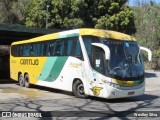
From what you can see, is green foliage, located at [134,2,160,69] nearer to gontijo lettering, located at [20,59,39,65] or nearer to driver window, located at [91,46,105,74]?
gontijo lettering, located at [20,59,39,65]

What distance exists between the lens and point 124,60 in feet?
50.0

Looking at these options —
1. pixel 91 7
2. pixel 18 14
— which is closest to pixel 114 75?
pixel 91 7

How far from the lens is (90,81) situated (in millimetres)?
15555

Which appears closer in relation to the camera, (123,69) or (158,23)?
(123,69)

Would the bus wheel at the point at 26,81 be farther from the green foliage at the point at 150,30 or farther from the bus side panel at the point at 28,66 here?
the green foliage at the point at 150,30

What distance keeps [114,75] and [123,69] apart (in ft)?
1.76

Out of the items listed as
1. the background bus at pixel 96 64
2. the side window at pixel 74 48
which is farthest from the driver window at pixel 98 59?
the side window at pixel 74 48

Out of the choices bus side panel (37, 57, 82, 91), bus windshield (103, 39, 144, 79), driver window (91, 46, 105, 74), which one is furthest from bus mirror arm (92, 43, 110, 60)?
bus side panel (37, 57, 82, 91)

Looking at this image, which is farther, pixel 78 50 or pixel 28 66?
pixel 28 66

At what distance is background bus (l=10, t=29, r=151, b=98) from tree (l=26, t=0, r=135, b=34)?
13.3 metres

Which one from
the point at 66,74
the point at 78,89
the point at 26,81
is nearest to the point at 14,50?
the point at 26,81

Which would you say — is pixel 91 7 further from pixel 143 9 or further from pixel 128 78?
pixel 143 9

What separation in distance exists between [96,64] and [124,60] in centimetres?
113

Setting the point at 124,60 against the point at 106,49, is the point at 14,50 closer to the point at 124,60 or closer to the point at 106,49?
the point at 124,60
